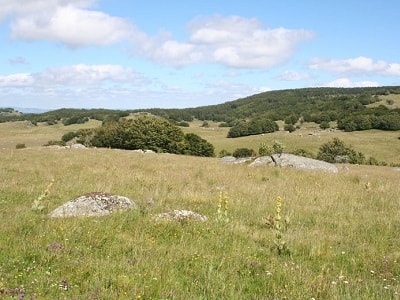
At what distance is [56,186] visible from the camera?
1525cm

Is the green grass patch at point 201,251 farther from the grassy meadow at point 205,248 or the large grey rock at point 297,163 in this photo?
the large grey rock at point 297,163

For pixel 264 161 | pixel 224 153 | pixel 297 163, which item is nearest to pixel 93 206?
pixel 264 161

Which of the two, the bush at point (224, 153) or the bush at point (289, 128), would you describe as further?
the bush at point (289, 128)

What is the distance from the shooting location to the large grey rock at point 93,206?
390 inches

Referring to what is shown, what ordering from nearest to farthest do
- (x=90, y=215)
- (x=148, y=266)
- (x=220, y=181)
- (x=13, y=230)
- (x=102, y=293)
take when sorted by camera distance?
(x=102, y=293) → (x=148, y=266) → (x=13, y=230) → (x=90, y=215) → (x=220, y=181)

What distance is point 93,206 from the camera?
10.4m

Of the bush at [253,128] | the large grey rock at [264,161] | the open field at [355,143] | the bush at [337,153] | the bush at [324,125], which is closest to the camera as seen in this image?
the large grey rock at [264,161]

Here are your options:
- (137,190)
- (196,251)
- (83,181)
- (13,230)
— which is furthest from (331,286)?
(83,181)

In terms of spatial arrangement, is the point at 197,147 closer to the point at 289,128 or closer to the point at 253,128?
the point at 253,128

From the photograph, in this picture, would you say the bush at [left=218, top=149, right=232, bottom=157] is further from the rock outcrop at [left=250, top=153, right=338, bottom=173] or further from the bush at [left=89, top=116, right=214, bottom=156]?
the rock outcrop at [left=250, top=153, right=338, bottom=173]

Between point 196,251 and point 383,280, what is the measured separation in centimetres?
322

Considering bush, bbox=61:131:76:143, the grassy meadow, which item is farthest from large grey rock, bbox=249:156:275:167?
bush, bbox=61:131:76:143

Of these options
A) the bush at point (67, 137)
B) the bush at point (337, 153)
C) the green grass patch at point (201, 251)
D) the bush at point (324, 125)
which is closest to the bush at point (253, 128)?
the bush at point (324, 125)

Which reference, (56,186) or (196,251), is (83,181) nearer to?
(56,186)
